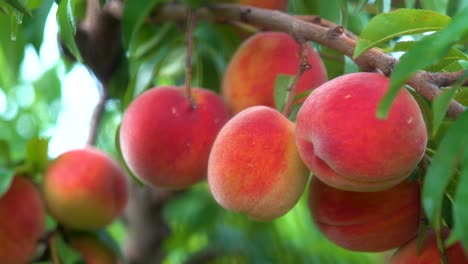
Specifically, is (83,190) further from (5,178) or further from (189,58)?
(189,58)

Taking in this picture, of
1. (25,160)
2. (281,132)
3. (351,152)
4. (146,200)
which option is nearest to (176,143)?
(281,132)

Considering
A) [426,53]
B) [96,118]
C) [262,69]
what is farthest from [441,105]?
[96,118]

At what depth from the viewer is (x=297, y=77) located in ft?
2.74

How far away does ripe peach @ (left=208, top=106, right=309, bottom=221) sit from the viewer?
2.44 feet

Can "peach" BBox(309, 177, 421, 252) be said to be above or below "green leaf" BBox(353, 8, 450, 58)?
→ below

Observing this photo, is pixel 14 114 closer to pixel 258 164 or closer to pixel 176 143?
pixel 176 143

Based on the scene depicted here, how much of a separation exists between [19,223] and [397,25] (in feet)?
2.06

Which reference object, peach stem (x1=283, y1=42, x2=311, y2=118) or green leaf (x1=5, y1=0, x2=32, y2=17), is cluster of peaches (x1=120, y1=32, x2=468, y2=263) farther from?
green leaf (x1=5, y1=0, x2=32, y2=17)

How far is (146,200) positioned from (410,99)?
0.99 metres

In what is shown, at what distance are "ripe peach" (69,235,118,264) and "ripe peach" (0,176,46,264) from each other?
77 mm

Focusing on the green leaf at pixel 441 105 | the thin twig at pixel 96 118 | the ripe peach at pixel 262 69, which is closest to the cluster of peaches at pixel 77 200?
the thin twig at pixel 96 118

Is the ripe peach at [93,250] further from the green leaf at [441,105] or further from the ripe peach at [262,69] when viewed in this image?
the green leaf at [441,105]

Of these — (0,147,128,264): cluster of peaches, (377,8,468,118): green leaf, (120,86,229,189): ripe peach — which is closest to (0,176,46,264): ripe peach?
(0,147,128,264): cluster of peaches

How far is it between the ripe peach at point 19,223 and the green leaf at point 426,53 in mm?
666
